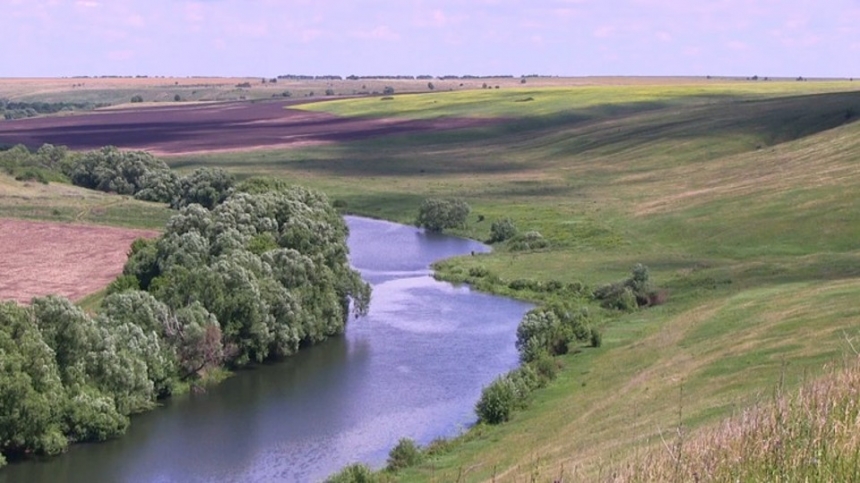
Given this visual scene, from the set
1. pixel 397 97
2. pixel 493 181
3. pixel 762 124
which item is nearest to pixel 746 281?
pixel 493 181

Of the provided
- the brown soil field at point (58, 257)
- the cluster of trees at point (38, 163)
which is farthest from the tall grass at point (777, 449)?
the cluster of trees at point (38, 163)

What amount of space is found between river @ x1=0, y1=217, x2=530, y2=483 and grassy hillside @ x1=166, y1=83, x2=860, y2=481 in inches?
149

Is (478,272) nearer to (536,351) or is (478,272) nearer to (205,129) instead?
(536,351)

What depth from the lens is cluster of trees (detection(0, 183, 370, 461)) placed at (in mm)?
35000

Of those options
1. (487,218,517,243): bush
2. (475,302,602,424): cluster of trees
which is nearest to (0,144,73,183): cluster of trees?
(487,218,517,243): bush

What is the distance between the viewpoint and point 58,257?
6456cm

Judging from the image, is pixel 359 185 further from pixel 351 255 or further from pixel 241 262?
pixel 241 262

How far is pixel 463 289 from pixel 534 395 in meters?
22.7

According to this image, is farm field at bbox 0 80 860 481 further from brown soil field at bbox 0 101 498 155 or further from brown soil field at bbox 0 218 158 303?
brown soil field at bbox 0 218 158 303

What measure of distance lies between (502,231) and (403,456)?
148 feet

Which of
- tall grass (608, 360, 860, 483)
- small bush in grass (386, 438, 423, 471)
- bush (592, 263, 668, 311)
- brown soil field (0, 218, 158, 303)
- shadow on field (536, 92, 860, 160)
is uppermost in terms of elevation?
tall grass (608, 360, 860, 483)

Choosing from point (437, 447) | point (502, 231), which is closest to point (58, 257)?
point (502, 231)

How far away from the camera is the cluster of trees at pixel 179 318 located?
3500 centimetres

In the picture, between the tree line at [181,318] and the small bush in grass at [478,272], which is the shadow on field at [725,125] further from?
the tree line at [181,318]
